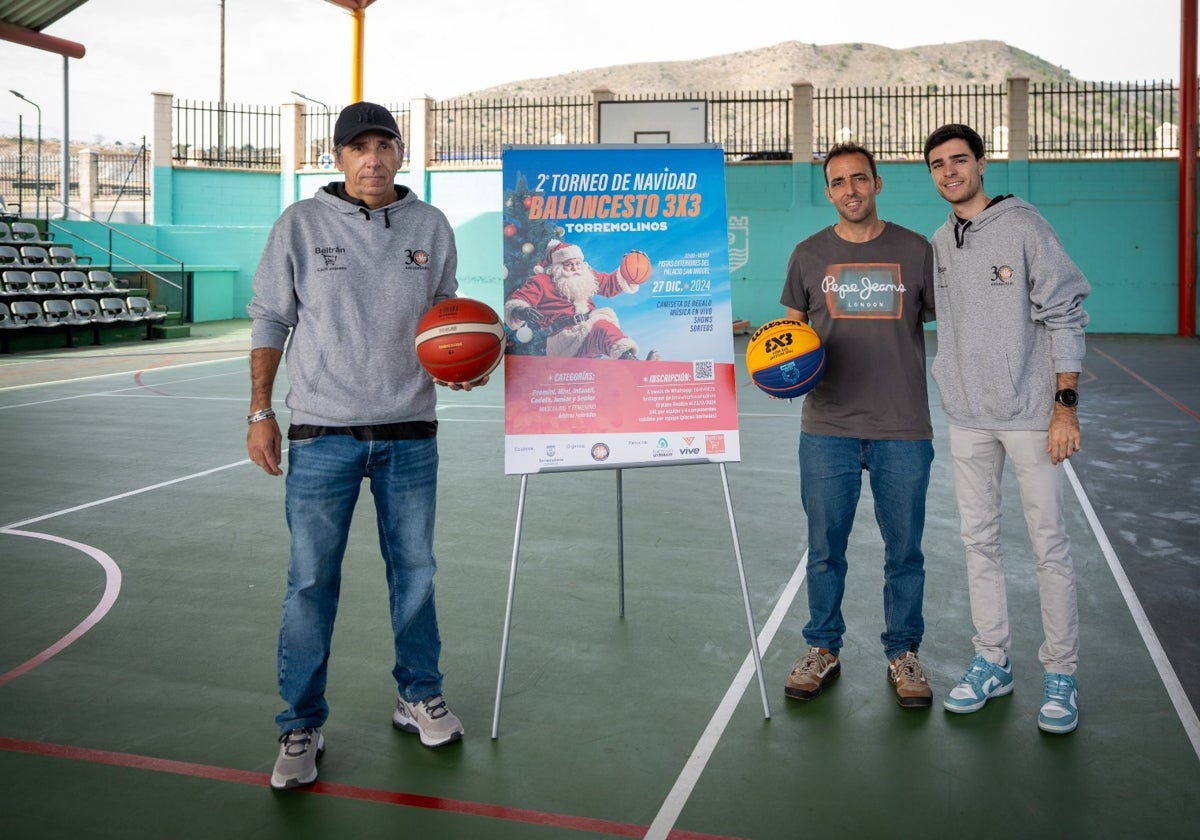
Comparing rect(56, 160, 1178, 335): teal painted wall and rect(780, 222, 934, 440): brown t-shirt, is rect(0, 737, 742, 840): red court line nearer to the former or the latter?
rect(780, 222, 934, 440): brown t-shirt

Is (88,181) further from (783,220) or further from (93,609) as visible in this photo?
(93,609)

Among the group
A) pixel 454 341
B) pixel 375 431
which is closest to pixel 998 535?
pixel 454 341

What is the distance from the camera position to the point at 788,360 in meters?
3.76

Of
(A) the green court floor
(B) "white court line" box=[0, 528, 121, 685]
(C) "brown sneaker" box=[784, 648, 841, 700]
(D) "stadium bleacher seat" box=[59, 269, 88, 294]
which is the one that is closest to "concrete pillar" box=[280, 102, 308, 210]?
(D) "stadium bleacher seat" box=[59, 269, 88, 294]

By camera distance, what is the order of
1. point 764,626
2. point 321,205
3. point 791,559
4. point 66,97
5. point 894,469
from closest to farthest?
point 321,205
point 894,469
point 764,626
point 791,559
point 66,97

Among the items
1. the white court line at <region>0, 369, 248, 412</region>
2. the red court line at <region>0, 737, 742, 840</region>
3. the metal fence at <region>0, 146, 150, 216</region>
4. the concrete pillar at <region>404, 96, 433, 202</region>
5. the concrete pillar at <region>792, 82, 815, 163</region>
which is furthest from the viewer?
the metal fence at <region>0, 146, 150, 216</region>

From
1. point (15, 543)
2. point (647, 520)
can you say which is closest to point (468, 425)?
point (647, 520)

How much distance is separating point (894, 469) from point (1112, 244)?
2128 centimetres

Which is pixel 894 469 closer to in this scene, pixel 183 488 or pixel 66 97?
pixel 183 488

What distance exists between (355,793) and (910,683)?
1922 mm

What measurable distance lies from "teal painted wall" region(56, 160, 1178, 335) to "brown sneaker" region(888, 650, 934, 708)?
18.6 metres

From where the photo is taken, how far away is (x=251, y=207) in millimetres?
27094

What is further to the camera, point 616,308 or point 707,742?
point 616,308

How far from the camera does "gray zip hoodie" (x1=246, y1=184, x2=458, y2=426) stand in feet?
11.0
